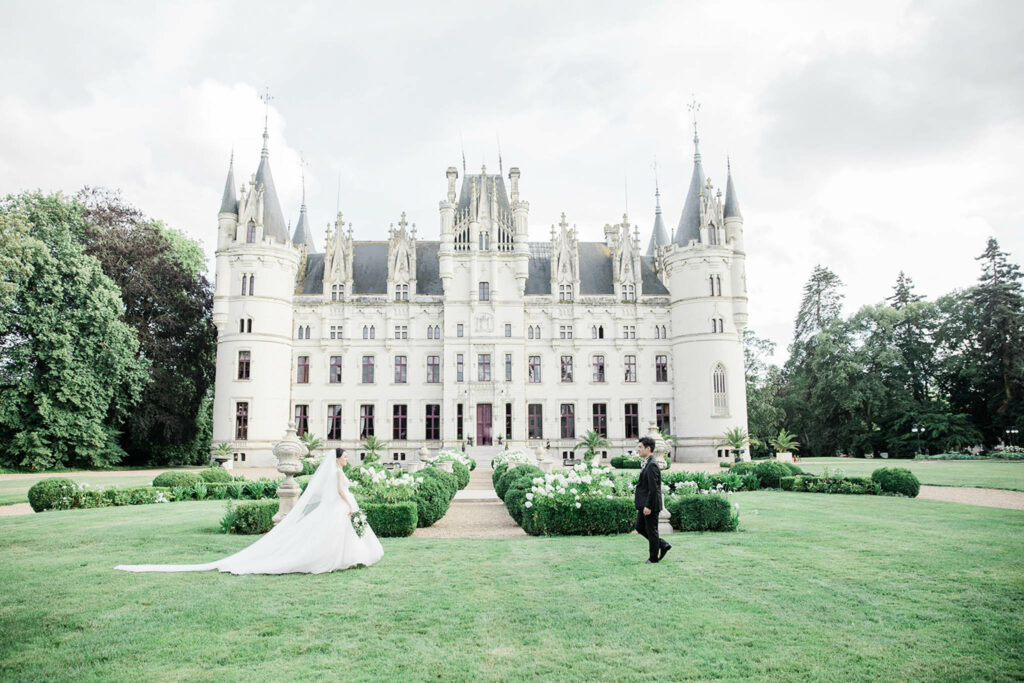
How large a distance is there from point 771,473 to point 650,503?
52.6ft

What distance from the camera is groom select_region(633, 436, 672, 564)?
31.7ft

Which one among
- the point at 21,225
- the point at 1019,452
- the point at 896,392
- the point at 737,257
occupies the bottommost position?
the point at 1019,452

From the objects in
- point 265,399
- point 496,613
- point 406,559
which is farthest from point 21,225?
point 496,613

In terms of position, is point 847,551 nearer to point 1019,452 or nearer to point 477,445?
point 477,445

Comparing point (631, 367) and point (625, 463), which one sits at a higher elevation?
point (631, 367)

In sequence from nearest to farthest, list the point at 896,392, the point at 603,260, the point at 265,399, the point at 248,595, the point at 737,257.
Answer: the point at 248,595 < the point at 265,399 < the point at 737,257 < the point at 603,260 < the point at 896,392

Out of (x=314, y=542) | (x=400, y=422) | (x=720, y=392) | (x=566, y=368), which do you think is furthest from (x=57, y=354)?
(x=720, y=392)

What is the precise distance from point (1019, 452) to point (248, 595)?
161 ft

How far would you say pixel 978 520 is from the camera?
13727mm

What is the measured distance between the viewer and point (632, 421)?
147 ft

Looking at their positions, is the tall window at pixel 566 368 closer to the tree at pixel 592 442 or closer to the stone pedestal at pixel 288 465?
the tree at pixel 592 442

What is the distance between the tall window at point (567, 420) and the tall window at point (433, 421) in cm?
835

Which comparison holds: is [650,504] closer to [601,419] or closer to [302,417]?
[601,419]

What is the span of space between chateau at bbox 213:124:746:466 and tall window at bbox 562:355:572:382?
0.07 m
